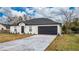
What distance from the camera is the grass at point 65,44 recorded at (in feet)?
15.5

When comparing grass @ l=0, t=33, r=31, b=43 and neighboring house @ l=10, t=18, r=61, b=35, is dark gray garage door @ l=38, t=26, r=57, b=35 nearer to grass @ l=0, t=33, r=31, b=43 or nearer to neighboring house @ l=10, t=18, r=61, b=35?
neighboring house @ l=10, t=18, r=61, b=35

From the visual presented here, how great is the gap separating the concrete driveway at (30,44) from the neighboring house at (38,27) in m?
0.09

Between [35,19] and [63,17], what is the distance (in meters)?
0.44

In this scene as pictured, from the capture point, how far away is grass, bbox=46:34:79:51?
4.71 m

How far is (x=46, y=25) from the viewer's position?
481cm

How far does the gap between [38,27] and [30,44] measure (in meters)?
0.30

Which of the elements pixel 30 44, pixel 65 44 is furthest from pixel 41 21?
pixel 65 44

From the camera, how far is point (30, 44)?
15.6 feet

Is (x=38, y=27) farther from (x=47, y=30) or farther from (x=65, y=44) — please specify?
(x=65, y=44)

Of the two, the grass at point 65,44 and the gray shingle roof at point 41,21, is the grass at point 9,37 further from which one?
the grass at point 65,44

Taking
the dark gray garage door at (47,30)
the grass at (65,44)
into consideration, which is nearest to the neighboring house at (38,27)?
the dark gray garage door at (47,30)

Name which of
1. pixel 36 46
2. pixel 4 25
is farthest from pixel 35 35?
pixel 4 25

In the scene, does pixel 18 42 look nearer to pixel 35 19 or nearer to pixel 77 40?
pixel 35 19

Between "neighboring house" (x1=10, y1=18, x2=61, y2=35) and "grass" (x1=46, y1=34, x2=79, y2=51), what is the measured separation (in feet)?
0.46
